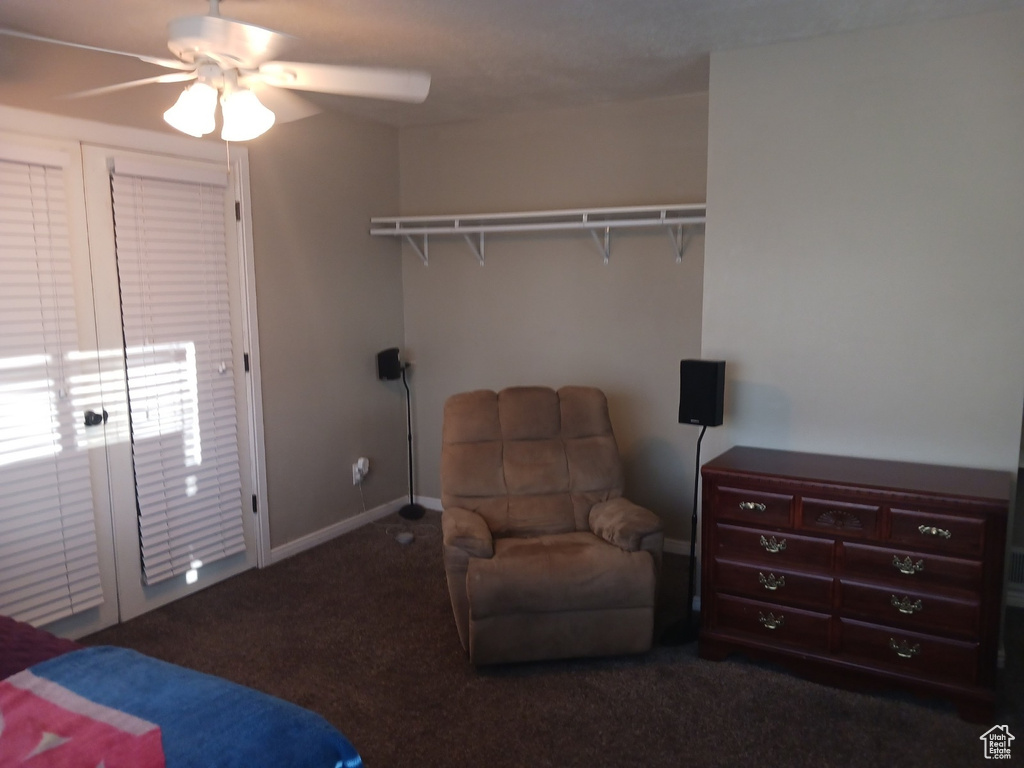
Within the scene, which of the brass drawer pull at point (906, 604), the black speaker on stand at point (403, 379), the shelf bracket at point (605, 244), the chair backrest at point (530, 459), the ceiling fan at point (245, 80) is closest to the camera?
the ceiling fan at point (245, 80)

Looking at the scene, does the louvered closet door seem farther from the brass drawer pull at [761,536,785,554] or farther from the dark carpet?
the brass drawer pull at [761,536,785,554]

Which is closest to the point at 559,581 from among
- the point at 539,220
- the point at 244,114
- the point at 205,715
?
the point at 205,715

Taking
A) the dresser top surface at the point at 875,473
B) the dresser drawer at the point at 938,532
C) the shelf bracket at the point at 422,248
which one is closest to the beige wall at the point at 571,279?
the shelf bracket at the point at 422,248

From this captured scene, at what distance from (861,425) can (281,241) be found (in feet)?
10.1

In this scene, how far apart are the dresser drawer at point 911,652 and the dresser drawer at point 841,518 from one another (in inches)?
13.6

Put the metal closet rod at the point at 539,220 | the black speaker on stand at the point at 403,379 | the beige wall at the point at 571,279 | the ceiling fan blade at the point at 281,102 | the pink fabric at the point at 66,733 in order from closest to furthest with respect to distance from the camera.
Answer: the pink fabric at the point at 66,733 < the ceiling fan blade at the point at 281,102 < the metal closet rod at the point at 539,220 < the beige wall at the point at 571,279 < the black speaker on stand at the point at 403,379

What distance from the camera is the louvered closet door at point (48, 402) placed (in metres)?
2.91

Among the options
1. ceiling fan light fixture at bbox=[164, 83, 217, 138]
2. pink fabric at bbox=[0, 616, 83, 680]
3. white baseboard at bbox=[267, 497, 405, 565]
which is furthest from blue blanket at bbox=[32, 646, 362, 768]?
white baseboard at bbox=[267, 497, 405, 565]

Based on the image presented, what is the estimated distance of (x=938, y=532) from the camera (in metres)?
2.59

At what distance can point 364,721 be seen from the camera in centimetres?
264

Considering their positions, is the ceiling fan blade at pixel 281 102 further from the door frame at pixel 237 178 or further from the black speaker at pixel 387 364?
the black speaker at pixel 387 364

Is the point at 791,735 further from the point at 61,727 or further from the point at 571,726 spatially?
the point at 61,727

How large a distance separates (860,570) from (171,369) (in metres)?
3.11

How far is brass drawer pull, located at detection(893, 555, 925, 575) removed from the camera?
8.65ft
